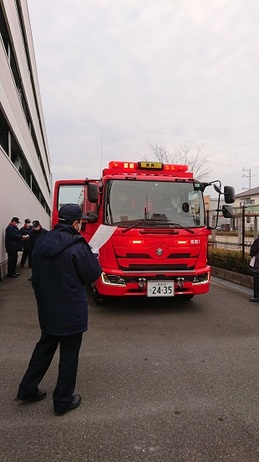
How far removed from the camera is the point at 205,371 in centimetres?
385

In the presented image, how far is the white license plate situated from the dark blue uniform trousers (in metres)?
3.03

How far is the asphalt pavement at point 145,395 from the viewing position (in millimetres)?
2502

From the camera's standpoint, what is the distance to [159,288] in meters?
5.95

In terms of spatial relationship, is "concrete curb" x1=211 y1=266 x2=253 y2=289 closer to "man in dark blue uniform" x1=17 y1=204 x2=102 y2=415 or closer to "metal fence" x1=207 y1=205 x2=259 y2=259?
"metal fence" x1=207 y1=205 x2=259 y2=259

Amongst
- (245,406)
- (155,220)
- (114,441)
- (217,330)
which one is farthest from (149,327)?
(114,441)

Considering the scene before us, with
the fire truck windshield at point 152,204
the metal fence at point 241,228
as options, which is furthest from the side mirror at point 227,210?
the metal fence at point 241,228

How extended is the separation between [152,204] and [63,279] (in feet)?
12.0

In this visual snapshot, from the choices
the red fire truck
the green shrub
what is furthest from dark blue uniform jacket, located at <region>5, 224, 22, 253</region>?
the green shrub

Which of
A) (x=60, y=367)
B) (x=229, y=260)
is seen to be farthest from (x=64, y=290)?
(x=229, y=260)

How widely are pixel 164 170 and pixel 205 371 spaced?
14.2 feet

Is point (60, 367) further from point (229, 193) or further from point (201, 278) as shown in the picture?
point (229, 193)

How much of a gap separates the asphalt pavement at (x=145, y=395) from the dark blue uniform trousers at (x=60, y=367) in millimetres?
142

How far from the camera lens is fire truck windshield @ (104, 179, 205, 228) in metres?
6.07

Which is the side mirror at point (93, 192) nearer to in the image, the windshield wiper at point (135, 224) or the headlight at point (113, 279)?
the windshield wiper at point (135, 224)
